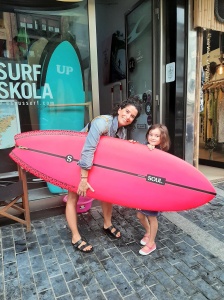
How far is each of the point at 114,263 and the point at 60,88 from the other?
7.22 ft

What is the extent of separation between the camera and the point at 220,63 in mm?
4199

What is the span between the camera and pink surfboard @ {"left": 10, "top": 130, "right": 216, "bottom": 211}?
185 cm

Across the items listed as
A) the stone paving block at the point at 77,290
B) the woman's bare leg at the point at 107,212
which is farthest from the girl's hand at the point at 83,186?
the stone paving block at the point at 77,290

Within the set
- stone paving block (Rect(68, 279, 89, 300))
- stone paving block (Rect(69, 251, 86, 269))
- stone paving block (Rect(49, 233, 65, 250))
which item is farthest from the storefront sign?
stone paving block (Rect(68, 279, 89, 300))

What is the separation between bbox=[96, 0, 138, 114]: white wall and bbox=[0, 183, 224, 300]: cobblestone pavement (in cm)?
274

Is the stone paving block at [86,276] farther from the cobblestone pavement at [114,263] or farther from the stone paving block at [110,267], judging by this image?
the stone paving block at [110,267]

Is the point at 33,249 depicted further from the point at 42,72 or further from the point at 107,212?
the point at 42,72

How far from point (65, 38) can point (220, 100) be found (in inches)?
119

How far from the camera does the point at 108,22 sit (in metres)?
4.64

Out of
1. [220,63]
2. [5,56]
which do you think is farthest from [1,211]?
[220,63]

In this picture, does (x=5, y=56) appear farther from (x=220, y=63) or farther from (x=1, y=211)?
(x=220, y=63)

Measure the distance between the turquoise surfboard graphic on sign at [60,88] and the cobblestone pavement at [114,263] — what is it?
0.98m

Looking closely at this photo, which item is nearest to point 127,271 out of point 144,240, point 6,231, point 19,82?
point 144,240

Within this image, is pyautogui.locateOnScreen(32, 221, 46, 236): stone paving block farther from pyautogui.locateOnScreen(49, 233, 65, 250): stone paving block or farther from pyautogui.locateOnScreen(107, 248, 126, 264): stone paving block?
pyautogui.locateOnScreen(107, 248, 126, 264): stone paving block
